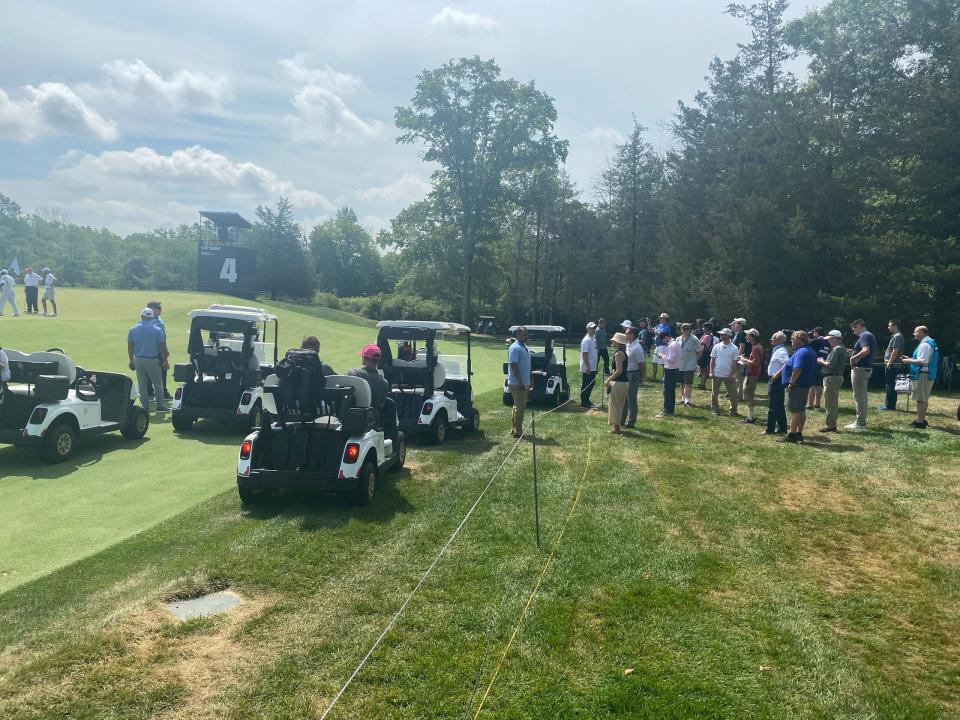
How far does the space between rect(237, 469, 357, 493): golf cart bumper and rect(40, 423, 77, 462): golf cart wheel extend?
3544mm

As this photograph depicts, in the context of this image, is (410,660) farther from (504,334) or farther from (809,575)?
(504,334)

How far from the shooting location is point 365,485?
7.34 m

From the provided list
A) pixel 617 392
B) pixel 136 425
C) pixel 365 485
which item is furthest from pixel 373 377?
pixel 617 392

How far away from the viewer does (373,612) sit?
500 centimetres

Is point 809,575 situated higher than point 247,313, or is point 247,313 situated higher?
point 247,313

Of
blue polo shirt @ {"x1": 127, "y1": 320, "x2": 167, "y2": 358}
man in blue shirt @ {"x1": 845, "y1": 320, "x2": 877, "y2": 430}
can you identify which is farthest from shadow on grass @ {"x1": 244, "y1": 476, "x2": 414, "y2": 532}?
man in blue shirt @ {"x1": 845, "y1": 320, "x2": 877, "y2": 430}

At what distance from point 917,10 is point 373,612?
27489mm

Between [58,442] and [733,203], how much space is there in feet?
75.3

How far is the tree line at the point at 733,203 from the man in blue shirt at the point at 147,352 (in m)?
18.7

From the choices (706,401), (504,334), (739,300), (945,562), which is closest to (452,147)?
(504,334)

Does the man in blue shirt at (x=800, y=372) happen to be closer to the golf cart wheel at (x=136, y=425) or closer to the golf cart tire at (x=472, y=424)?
the golf cart tire at (x=472, y=424)

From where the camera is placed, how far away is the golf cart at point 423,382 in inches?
422

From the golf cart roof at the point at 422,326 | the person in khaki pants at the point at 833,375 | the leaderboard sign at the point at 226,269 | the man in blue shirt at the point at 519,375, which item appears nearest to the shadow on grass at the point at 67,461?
the golf cart roof at the point at 422,326

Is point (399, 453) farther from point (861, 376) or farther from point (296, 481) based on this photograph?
point (861, 376)
